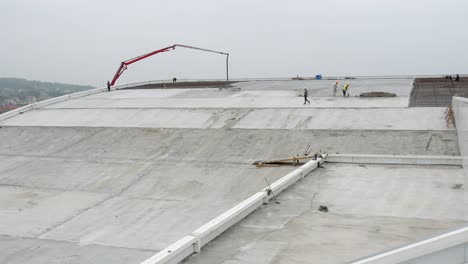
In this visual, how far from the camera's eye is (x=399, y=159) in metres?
15.2

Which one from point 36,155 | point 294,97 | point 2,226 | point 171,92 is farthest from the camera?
point 171,92

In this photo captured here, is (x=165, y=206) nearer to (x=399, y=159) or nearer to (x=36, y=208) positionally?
(x=36, y=208)

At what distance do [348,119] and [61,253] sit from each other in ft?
55.5

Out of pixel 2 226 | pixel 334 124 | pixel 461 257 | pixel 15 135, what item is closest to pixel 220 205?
pixel 2 226

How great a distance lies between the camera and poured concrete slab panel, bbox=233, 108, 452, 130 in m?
23.8

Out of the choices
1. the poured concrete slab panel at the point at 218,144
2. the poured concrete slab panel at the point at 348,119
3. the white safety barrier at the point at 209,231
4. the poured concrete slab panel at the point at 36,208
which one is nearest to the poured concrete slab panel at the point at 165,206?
the poured concrete slab panel at the point at 36,208

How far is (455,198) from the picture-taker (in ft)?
36.7

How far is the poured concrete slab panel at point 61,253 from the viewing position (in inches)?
479

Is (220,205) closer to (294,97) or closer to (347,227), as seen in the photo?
(347,227)

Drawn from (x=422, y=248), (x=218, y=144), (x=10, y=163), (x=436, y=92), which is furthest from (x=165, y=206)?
(x=436, y=92)

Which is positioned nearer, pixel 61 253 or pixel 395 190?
pixel 395 190

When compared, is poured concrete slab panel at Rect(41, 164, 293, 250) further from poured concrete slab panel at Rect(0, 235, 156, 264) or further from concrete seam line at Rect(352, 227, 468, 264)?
concrete seam line at Rect(352, 227, 468, 264)

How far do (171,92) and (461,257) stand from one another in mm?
35727

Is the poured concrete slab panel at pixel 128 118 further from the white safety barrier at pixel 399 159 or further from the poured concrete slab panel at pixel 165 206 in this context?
the white safety barrier at pixel 399 159
